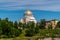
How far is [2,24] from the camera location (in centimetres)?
5259

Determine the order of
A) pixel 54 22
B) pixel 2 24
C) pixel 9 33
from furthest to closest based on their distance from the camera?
pixel 54 22 < pixel 2 24 < pixel 9 33

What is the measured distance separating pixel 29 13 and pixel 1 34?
5865 cm

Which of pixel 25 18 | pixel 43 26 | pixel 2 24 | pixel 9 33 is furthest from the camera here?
pixel 25 18

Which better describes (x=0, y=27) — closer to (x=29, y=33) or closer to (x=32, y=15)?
(x=29, y=33)

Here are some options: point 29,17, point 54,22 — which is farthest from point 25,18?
point 54,22

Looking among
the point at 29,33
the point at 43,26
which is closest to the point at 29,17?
the point at 43,26

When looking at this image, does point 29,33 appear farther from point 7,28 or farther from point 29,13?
point 29,13

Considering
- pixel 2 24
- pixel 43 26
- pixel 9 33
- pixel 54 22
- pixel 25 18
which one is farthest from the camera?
pixel 25 18

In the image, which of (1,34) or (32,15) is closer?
(1,34)

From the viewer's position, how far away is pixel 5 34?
1924 inches

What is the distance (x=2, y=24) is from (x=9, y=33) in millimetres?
4633

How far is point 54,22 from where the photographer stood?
98.9m

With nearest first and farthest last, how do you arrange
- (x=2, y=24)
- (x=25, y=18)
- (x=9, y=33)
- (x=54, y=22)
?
(x=9, y=33)
(x=2, y=24)
(x=54, y=22)
(x=25, y=18)

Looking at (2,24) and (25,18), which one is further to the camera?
(25,18)
